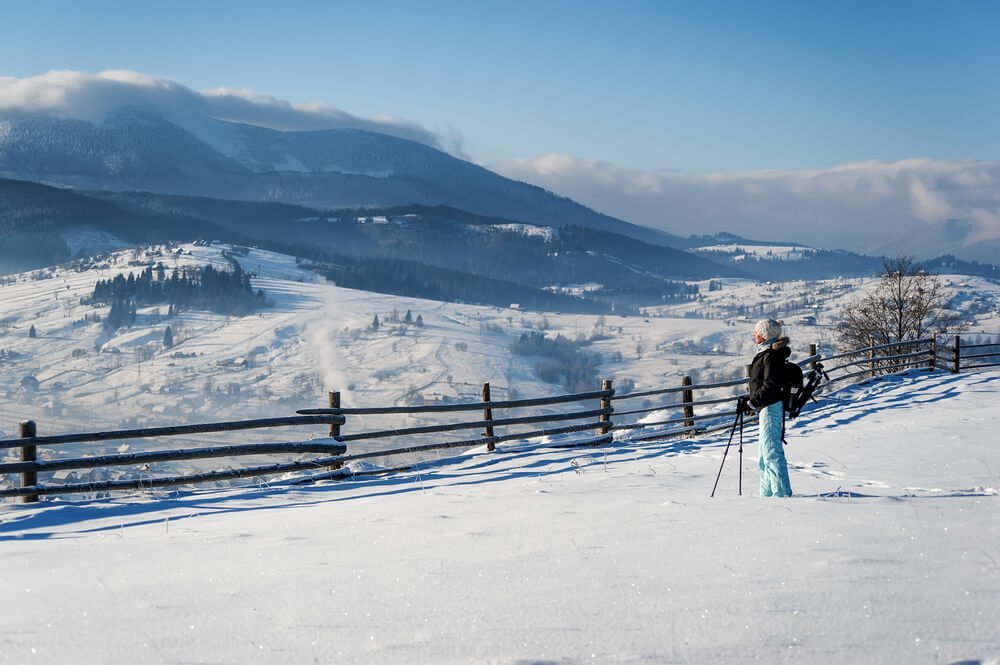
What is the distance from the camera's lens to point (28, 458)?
9617 mm

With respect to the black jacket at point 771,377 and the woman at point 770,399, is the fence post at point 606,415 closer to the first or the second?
the woman at point 770,399

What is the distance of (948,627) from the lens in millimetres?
3596

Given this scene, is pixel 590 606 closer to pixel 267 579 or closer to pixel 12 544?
pixel 267 579

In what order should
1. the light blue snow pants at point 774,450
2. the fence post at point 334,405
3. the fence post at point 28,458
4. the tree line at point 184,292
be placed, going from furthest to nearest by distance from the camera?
the tree line at point 184,292 → the fence post at point 334,405 → the fence post at point 28,458 → the light blue snow pants at point 774,450

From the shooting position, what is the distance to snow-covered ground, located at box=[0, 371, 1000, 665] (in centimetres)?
356

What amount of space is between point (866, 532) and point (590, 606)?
94.9 inches

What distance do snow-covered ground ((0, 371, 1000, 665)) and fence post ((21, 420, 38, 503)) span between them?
980 millimetres

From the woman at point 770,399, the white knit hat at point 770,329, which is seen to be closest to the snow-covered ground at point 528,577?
the woman at point 770,399

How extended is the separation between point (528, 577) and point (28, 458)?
7883 mm

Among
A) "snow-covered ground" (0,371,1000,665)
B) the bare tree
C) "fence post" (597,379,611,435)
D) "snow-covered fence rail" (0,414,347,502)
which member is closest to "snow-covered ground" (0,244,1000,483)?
the bare tree

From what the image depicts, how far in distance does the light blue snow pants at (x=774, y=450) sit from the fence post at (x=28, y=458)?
27.0 feet

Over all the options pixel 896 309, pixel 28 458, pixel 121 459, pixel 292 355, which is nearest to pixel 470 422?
pixel 121 459

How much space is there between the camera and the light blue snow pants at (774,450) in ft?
23.6

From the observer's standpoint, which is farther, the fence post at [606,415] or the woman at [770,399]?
the fence post at [606,415]
